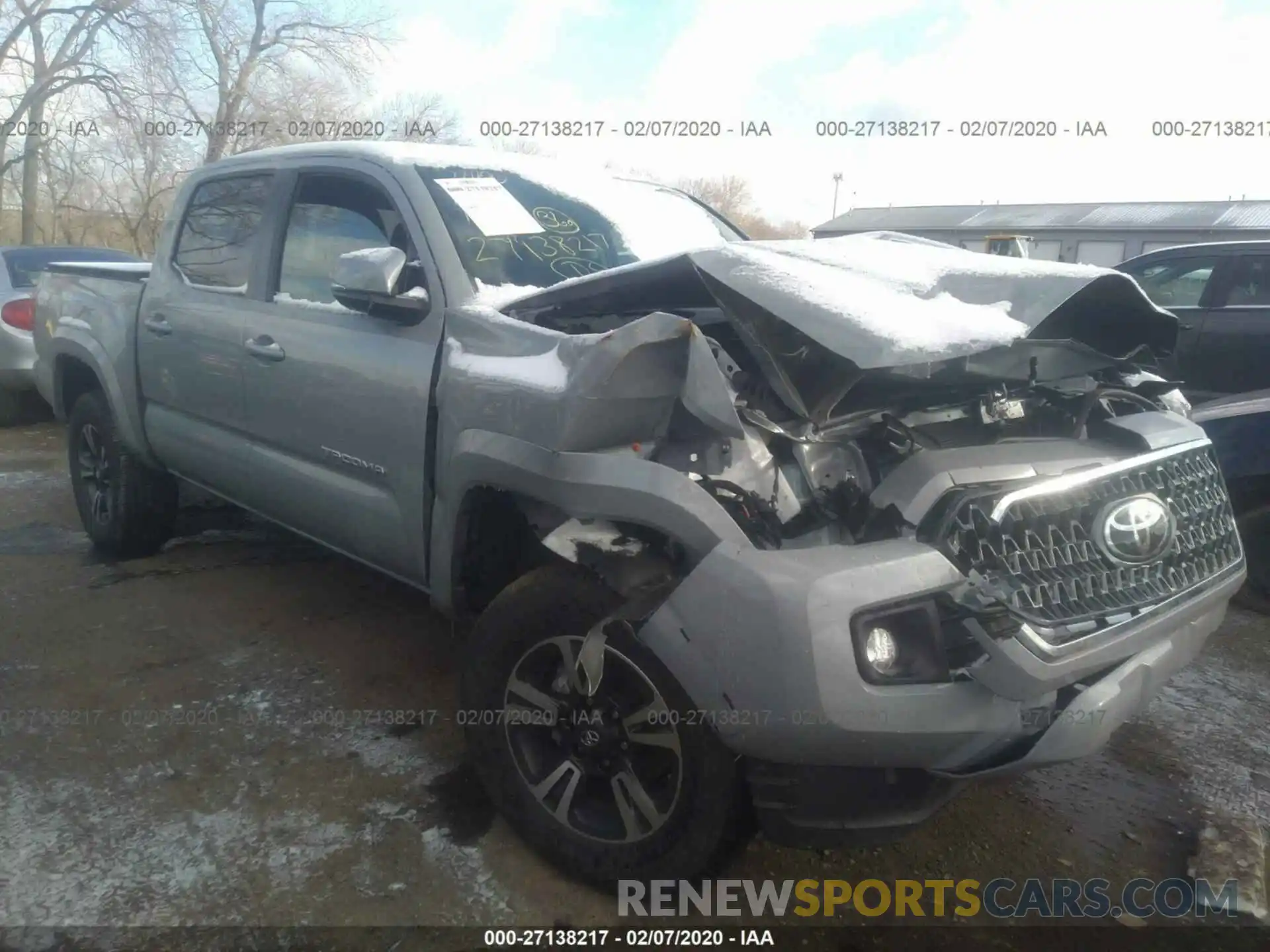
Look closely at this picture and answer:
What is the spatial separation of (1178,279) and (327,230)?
6036mm

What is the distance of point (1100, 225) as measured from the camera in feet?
102

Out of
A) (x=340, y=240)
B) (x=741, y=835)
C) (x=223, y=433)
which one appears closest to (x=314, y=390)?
(x=340, y=240)

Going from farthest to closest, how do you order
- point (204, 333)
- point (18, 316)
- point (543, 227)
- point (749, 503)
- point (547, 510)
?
point (18, 316) → point (204, 333) → point (543, 227) → point (547, 510) → point (749, 503)

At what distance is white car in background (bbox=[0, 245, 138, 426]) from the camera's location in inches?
300

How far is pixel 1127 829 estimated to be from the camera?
2.67 metres

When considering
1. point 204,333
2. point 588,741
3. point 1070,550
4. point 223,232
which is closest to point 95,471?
point 204,333

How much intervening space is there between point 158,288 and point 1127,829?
A: 4249 mm

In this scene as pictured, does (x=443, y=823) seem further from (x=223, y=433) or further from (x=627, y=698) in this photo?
(x=223, y=433)

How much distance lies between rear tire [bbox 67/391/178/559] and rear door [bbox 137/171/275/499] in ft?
1.29

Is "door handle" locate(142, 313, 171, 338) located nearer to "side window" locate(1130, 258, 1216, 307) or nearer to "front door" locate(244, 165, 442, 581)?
"front door" locate(244, 165, 442, 581)

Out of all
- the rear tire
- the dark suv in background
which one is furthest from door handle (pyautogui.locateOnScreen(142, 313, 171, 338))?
the dark suv in background

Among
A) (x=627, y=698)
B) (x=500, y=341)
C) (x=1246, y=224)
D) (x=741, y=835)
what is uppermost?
(x=1246, y=224)

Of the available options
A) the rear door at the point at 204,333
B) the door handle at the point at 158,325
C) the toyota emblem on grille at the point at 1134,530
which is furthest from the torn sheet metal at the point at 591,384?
the door handle at the point at 158,325

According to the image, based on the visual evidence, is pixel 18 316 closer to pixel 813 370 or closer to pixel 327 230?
pixel 327 230
